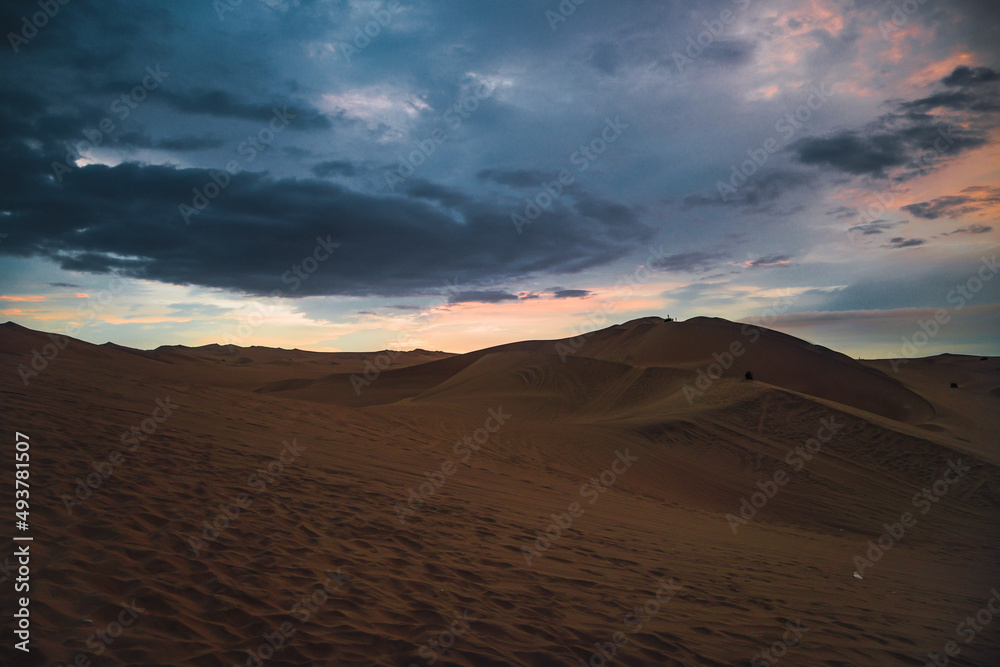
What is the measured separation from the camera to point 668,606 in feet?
16.9

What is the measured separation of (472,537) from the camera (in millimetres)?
6445

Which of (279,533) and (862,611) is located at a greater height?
(279,533)

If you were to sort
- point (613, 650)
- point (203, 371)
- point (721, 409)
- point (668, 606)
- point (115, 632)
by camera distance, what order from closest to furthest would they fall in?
point (115, 632)
point (613, 650)
point (668, 606)
point (721, 409)
point (203, 371)

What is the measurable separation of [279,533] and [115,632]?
6.69 feet

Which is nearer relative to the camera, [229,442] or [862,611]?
[862,611]

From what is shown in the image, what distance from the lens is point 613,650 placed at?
4109 millimetres

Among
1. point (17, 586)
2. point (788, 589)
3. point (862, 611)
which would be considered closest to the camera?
point (17, 586)

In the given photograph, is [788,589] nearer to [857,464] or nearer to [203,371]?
[857,464]

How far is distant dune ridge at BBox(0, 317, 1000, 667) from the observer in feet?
12.7

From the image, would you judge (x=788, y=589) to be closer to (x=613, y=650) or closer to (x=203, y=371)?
(x=613, y=650)

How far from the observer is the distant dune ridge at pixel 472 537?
3879 millimetres

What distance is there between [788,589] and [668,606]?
2.27m

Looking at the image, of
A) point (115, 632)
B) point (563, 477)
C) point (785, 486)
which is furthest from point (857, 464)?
point (115, 632)

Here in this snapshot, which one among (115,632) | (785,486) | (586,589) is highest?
(115,632)
